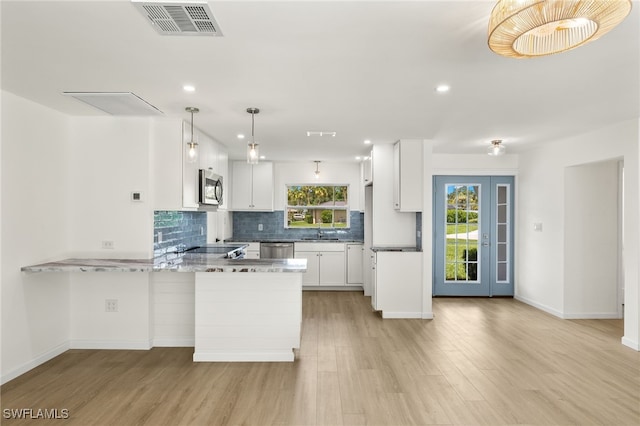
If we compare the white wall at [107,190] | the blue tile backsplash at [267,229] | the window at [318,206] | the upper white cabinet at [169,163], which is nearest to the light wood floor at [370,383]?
the white wall at [107,190]

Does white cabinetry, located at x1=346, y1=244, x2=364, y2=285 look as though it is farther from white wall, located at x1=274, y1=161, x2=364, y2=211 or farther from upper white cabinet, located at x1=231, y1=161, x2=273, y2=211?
upper white cabinet, located at x1=231, y1=161, x2=273, y2=211

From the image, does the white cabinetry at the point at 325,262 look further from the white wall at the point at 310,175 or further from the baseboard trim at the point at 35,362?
the baseboard trim at the point at 35,362

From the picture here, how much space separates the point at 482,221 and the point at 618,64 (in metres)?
3.95

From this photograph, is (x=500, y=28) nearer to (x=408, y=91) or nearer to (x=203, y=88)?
(x=408, y=91)

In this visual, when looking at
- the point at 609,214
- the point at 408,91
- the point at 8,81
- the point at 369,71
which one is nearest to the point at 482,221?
the point at 609,214

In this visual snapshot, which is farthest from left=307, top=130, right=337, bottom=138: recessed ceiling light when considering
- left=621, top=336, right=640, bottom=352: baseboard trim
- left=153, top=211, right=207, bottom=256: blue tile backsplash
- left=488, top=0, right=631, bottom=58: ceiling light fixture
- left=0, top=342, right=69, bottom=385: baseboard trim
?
left=621, top=336, right=640, bottom=352: baseboard trim

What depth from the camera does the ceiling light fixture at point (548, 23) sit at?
1.46 m

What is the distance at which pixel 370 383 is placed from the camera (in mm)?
2965

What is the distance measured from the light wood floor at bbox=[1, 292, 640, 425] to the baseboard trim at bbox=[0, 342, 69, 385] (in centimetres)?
6

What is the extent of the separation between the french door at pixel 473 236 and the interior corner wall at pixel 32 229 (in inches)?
204

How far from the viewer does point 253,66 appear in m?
2.48

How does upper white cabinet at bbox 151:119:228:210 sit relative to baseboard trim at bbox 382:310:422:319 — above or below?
above

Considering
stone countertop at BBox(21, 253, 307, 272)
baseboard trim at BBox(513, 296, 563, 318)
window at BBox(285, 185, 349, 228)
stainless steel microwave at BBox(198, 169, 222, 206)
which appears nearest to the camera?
stone countertop at BBox(21, 253, 307, 272)

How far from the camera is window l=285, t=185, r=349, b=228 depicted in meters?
7.19
